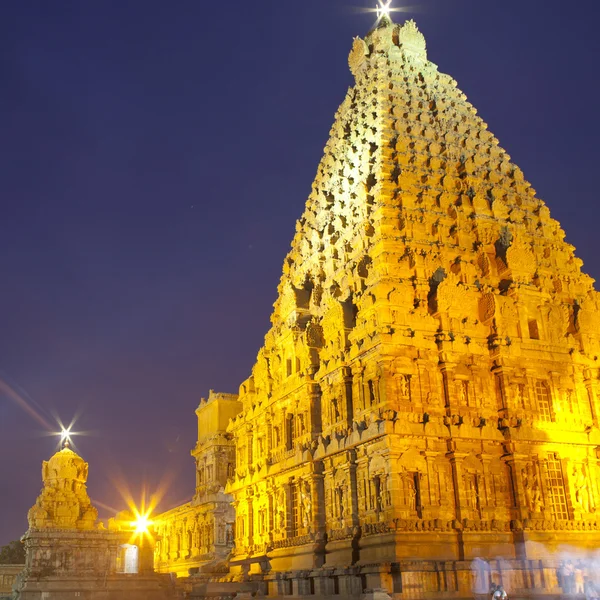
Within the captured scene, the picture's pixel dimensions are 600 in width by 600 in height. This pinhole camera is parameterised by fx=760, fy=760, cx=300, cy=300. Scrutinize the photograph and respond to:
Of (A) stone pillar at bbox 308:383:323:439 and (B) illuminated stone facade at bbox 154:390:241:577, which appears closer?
(A) stone pillar at bbox 308:383:323:439

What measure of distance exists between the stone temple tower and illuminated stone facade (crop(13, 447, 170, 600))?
6.84 m

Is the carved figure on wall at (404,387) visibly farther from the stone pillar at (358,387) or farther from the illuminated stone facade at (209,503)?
the illuminated stone facade at (209,503)

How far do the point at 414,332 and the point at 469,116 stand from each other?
17512 millimetres

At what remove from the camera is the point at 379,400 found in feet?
111

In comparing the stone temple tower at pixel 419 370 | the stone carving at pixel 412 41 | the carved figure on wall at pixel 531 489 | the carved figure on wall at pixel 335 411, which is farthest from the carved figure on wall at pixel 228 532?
Result: the stone carving at pixel 412 41

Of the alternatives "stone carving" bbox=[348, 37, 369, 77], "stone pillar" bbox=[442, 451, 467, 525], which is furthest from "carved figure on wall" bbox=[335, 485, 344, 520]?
"stone carving" bbox=[348, 37, 369, 77]

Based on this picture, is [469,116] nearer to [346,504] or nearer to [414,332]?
[414,332]

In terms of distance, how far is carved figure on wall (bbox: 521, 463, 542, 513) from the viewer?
33.8 m

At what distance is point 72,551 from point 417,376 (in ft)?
80.1

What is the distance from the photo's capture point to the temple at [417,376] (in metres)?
32.7

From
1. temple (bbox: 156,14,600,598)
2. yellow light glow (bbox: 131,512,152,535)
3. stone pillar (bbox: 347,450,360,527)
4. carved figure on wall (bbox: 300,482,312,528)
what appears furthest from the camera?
yellow light glow (bbox: 131,512,152,535)

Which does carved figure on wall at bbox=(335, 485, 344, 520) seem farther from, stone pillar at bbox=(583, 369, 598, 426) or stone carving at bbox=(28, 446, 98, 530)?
stone carving at bbox=(28, 446, 98, 530)

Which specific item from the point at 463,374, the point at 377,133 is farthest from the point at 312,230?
the point at 463,374

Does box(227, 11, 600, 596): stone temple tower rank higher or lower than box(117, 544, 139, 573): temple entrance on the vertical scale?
higher
